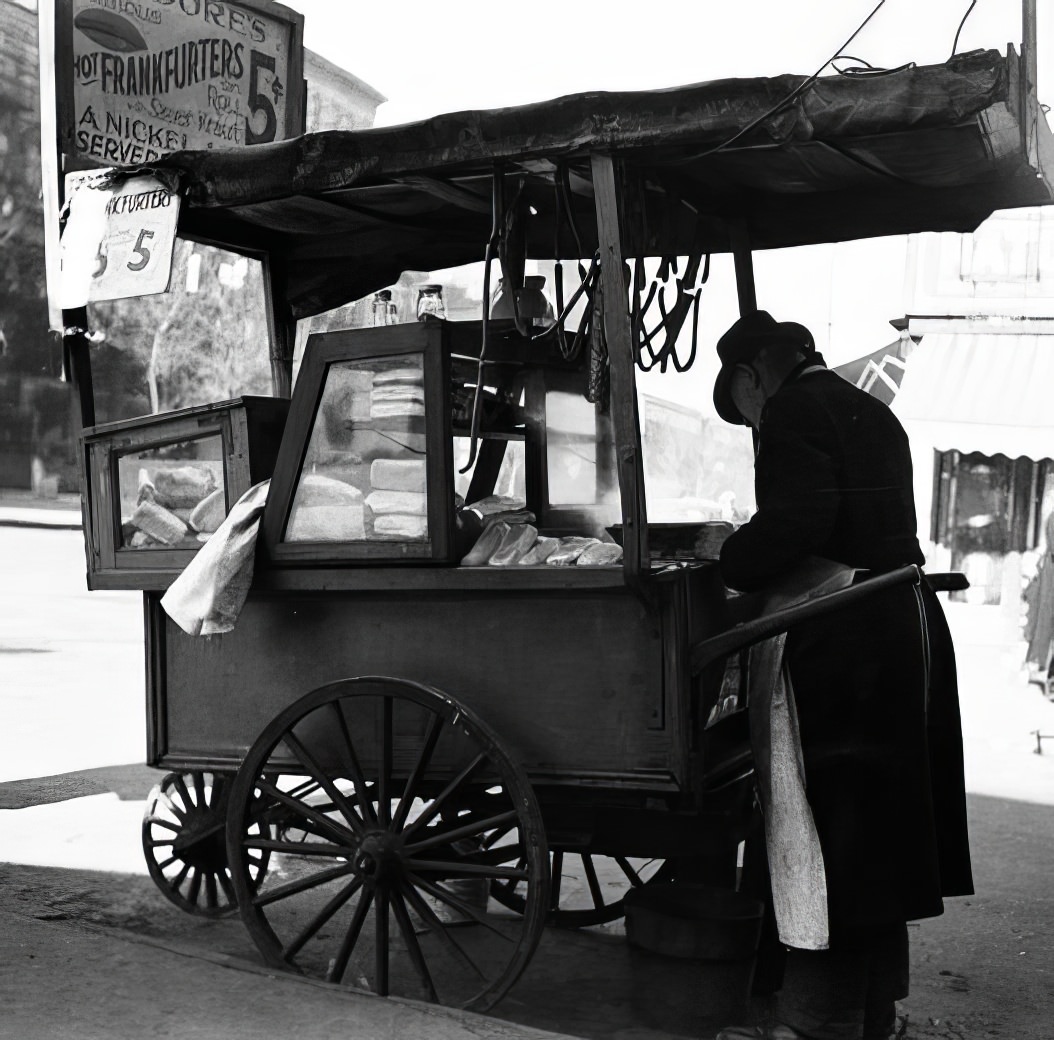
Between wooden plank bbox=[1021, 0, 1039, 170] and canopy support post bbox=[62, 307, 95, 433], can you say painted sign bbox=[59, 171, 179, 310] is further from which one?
wooden plank bbox=[1021, 0, 1039, 170]

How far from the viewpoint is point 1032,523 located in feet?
53.5

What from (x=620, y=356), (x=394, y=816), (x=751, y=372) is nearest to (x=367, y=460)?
(x=620, y=356)

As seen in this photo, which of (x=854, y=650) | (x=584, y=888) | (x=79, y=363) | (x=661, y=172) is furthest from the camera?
(x=584, y=888)

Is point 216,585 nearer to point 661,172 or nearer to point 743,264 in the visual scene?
point 661,172

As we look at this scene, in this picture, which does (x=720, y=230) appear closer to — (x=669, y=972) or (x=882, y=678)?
(x=882, y=678)

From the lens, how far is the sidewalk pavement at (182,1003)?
9.55ft

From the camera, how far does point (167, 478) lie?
3.80 meters

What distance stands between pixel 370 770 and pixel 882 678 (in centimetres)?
132

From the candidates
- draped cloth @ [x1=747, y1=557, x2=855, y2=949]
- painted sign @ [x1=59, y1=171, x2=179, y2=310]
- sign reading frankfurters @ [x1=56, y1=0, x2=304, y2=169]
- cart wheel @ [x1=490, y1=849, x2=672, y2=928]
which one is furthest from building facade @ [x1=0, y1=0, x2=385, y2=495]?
draped cloth @ [x1=747, y1=557, x2=855, y2=949]

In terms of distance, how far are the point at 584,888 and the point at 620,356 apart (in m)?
2.54

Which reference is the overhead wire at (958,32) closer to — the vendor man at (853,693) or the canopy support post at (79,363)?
the vendor man at (853,693)

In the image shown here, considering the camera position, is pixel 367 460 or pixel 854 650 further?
pixel 367 460

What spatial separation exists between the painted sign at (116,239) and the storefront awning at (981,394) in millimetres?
12651

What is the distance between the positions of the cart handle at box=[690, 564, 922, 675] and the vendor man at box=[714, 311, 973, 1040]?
132 mm
